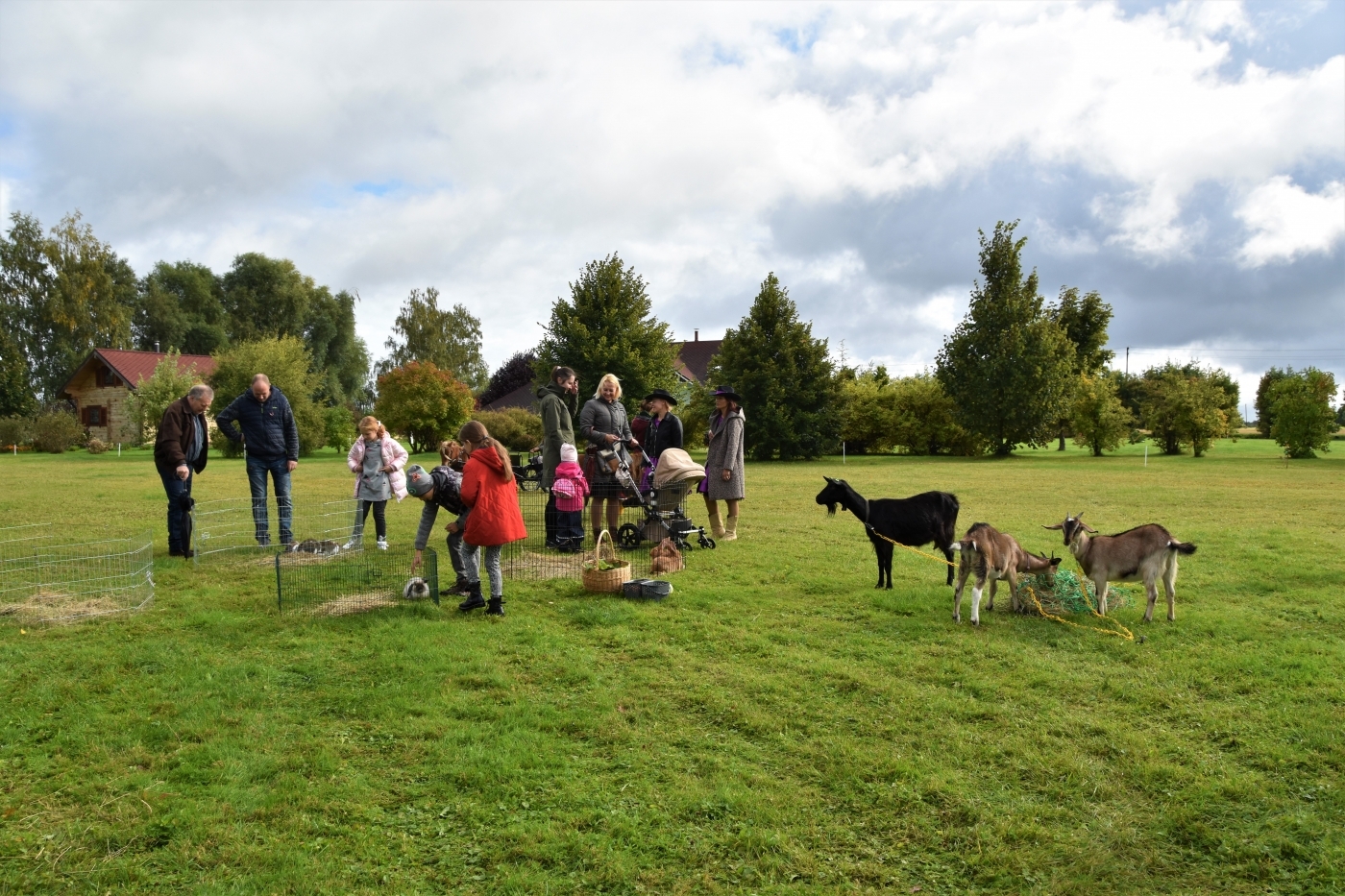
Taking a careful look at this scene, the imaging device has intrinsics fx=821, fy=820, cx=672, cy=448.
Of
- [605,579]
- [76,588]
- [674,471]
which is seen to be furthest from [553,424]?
[76,588]

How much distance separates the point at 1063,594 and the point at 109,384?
2201 inches

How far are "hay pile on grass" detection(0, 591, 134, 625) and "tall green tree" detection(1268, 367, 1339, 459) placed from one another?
41.2 metres

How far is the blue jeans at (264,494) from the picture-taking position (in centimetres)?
1019

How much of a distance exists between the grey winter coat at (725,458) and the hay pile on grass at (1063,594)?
4.15 m

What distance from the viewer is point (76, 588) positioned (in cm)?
802

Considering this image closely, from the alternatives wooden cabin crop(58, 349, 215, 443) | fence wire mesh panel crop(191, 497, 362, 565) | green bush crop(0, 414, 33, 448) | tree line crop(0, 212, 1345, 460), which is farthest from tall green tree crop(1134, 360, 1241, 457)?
green bush crop(0, 414, 33, 448)

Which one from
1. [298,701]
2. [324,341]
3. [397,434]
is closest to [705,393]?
[397,434]

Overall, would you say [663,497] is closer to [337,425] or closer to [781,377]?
[781,377]

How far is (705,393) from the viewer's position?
3566cm

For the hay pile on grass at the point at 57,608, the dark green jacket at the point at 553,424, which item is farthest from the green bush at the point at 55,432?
the dark green jacket at the point at 553,424

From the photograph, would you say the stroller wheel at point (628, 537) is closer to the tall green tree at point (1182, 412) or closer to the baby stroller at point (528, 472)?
the baby stroller at point (528, 472)

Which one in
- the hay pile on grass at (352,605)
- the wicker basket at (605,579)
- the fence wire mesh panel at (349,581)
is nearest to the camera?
the hay pile on grass at (352,605)

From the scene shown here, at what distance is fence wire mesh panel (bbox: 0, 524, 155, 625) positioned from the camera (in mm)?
7113

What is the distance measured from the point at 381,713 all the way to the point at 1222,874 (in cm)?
441
